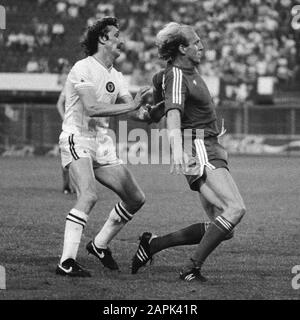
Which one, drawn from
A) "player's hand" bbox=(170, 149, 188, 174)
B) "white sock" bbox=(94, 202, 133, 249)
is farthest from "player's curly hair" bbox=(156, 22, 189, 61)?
"white sock" bbox=(94, 202, 133, 249)

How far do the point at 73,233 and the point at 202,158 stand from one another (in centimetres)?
132

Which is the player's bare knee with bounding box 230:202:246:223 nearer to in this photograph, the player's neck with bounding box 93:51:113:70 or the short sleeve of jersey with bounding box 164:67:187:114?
the short sleeve of jersey with bounding box 164:67:187:114

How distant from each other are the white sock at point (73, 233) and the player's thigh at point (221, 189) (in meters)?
1.14

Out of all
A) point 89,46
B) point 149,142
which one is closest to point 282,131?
point 149,142

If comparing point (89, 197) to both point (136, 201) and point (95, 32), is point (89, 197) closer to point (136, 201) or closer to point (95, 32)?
→ point (136, 201)

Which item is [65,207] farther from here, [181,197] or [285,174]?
[285,174]

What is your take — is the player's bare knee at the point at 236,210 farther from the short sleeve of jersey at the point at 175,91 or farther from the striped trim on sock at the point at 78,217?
the striped trim on sock at the point at 78,217

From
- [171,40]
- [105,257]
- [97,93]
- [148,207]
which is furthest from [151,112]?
[148,207]

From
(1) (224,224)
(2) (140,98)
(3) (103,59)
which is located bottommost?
(1) (224,224)

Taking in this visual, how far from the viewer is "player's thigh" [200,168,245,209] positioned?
7.40m

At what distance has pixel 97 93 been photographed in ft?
26.9

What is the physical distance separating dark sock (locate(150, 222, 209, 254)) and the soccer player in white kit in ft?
1.71

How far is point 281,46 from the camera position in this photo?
35.2m
